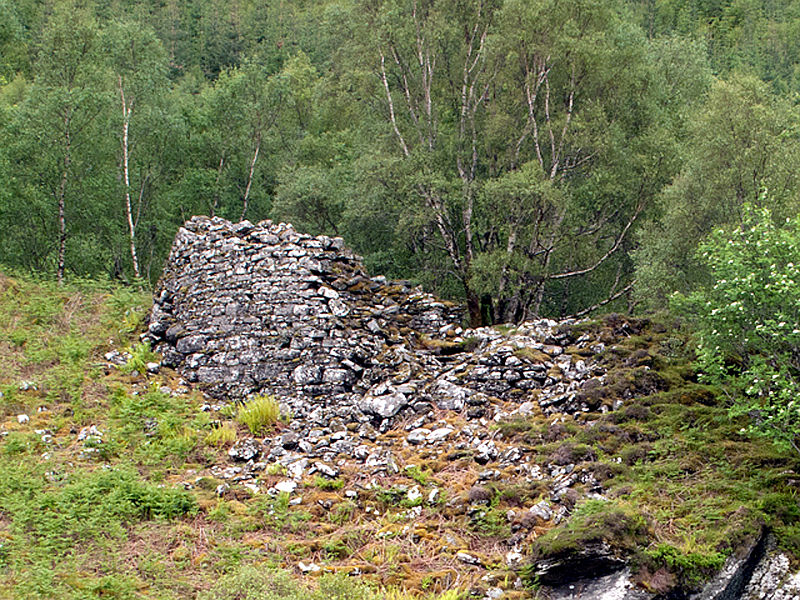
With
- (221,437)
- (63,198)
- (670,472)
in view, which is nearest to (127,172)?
(63,198)

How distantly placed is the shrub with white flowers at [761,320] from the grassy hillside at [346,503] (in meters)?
1.01

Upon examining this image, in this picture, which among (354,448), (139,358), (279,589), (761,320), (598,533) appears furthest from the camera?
(139,358)

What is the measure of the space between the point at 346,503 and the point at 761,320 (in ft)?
17.8

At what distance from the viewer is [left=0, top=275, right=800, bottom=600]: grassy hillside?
7.22 meters

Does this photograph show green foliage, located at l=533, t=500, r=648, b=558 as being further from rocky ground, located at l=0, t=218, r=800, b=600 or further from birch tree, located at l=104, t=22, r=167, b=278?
birch tree, located at l=104, t=22, r=167, b=278

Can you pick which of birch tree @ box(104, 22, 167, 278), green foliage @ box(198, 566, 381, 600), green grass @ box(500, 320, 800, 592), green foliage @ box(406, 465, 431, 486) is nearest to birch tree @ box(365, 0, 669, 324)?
green grass @ box(500, 320, 800, 592)

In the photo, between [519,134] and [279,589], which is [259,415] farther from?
[519,134]

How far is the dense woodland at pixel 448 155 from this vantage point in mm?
13617

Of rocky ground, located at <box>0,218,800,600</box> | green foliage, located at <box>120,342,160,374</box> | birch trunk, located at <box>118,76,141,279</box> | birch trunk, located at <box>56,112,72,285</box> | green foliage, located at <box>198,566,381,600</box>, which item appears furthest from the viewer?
birch trunk, located at <box>118,76,141,279</box>

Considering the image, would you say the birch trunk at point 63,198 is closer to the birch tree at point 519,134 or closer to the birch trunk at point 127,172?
the birch trunk at point 127,172

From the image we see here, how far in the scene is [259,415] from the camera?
1077 centimetres

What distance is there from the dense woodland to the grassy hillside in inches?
165

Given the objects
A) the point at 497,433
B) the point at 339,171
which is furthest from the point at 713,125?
the point at 339,171

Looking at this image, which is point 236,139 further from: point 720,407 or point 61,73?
point 720,407
